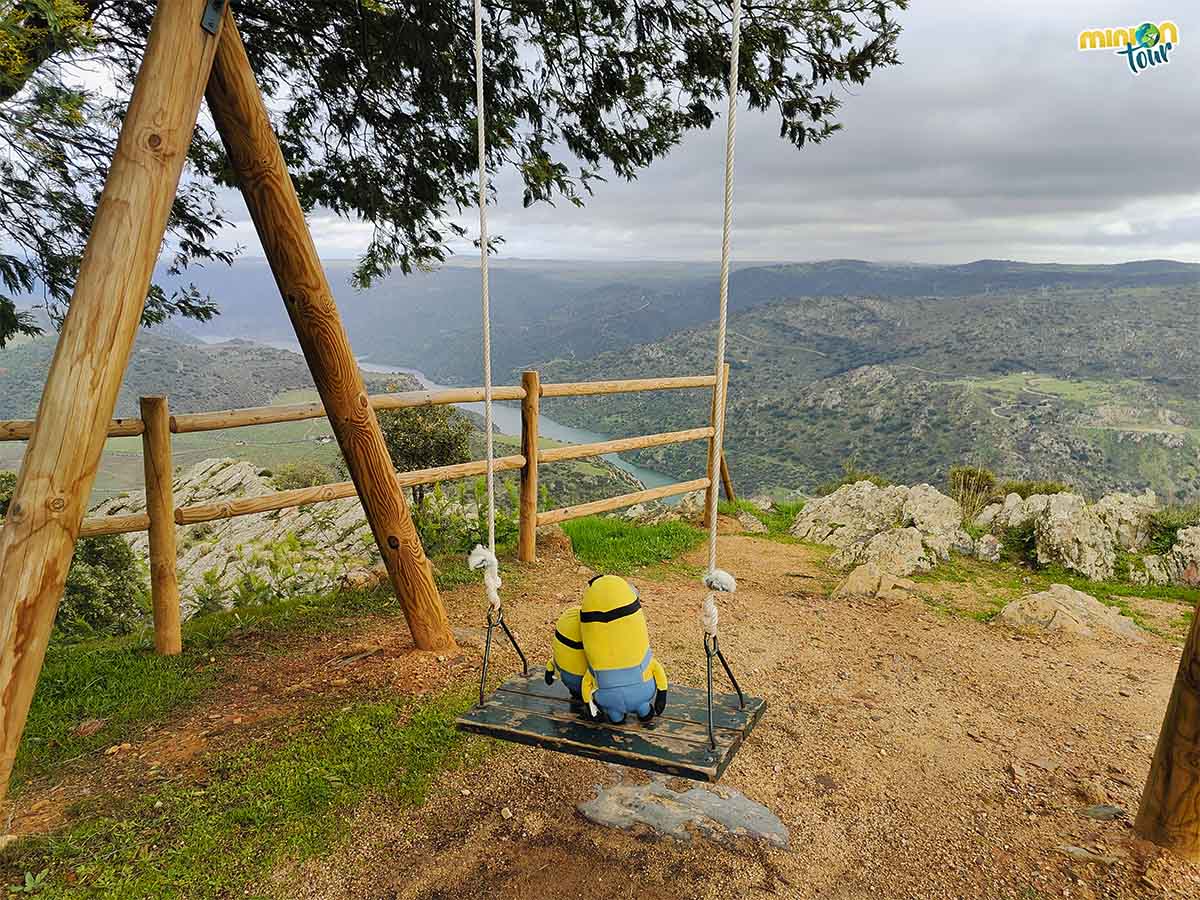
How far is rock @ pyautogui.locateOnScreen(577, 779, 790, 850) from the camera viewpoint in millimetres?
2652

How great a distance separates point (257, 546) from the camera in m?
6.05

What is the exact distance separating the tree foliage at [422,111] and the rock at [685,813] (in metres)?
4.24

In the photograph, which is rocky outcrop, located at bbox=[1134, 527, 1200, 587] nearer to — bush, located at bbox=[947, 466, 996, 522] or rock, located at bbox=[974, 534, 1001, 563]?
rock, located at bbox=[974, 534, 1001, 563]

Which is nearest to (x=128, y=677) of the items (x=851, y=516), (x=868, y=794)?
(x=868, y=794)

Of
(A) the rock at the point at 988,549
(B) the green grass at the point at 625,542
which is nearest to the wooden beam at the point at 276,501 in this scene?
(B) the green grass at the point at 625,542

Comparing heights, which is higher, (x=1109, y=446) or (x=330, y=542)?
(x=330, y=542)

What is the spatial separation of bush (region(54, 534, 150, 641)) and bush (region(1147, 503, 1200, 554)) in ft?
34.1

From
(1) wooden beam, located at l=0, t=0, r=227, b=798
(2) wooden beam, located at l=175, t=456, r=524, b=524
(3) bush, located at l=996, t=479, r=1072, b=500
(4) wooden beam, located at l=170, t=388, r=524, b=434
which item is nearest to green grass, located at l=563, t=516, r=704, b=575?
(2) wooden beam, located at l=175, t=456, r=524, b=524

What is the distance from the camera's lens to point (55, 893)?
218cm

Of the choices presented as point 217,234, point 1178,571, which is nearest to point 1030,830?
point 1178,571

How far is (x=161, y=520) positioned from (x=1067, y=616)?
6.32 metres

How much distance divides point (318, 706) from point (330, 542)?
4.48 metres

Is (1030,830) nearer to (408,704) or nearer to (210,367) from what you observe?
(408,704)

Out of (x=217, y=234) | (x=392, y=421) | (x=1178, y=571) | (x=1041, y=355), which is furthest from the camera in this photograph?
(x=1041, y=355)
